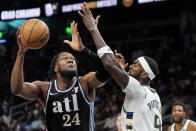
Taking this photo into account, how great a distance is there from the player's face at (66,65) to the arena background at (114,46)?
6.32 m

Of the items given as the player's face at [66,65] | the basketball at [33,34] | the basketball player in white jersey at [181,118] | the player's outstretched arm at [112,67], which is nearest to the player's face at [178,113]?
the basketball player in white jersey at [181,118]

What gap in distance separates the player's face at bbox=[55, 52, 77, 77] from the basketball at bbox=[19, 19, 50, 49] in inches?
11.6

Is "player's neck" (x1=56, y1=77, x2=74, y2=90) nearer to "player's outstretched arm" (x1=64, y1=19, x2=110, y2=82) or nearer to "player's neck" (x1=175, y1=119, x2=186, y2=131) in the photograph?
"player's outstretched arm" (x1=64, y1=19, x2=110, y2=82)

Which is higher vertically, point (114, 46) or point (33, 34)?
point (114, 46)

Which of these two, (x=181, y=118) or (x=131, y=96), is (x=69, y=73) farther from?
(x=181, y=118)

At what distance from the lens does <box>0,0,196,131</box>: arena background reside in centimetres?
1177

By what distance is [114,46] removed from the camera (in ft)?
53.2

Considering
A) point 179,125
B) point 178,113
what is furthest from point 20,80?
point 179,125

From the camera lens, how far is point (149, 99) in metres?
3.76

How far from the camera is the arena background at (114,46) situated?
463 inches

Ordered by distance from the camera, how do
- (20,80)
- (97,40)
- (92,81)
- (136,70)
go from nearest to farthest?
(97,40) < (136,70) < (20,80) < (92,81)

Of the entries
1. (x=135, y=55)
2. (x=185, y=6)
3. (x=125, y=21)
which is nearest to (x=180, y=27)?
(x=185, y=6)

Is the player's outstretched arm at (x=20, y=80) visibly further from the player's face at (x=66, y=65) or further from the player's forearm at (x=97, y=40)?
the player's forearm at (x=97, y=40)

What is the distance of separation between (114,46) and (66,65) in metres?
12.1
